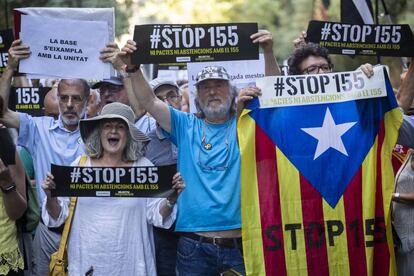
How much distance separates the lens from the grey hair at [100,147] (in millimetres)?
6309

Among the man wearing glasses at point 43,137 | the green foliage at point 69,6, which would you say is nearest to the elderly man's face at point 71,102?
the man wearing glasses at point 43,137

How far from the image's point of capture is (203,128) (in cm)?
653

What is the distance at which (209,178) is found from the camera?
6324 mm

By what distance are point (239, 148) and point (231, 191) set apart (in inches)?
12.0

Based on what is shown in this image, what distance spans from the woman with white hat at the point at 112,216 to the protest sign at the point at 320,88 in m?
0.91

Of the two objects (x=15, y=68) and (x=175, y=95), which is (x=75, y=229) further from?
(x=175, y=95)

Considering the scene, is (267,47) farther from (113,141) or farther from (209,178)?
(113,141)

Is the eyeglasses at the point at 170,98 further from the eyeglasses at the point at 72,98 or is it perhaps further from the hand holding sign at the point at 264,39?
the hand holding sign at the point at 264,39

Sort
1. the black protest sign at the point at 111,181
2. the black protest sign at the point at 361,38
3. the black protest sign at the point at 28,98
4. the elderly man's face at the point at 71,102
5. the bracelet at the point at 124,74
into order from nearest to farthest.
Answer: the black protest sign at the point at 111,181
the bracelet at the point at 124,74
the black protest sign at the point at 361,38
the elderly man's face at the point at 71,102
the black protest sign at the point at 28,98

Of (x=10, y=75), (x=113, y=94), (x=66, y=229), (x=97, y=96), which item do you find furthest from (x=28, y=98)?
(x=66, y=229)

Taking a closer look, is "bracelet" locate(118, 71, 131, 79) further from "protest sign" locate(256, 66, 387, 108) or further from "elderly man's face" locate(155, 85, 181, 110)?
"elderly man's face" locate(155, 85, 181, 110)

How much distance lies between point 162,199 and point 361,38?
2.14 metres

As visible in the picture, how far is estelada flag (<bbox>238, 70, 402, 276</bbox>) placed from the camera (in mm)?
6195

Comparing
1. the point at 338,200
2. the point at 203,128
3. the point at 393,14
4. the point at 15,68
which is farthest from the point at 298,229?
the point at 393,14
